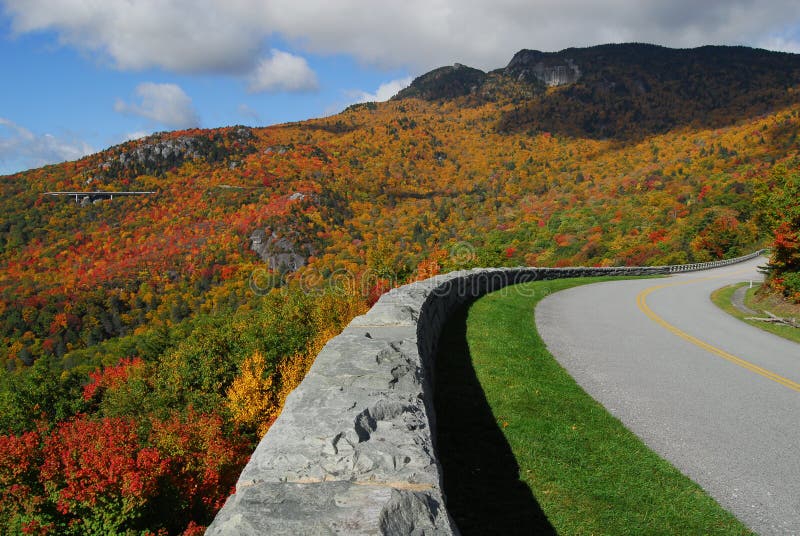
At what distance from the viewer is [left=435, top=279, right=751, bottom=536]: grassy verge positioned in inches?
156

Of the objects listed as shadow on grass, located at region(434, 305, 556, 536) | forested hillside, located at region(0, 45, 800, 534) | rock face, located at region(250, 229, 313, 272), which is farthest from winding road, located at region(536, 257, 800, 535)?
rock face, located at region(250, 229, 313, 272)

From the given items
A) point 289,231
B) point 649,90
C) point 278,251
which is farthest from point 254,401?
point 649,90

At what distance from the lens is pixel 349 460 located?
278 centimetres

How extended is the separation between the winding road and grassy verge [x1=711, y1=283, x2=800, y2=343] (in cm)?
63

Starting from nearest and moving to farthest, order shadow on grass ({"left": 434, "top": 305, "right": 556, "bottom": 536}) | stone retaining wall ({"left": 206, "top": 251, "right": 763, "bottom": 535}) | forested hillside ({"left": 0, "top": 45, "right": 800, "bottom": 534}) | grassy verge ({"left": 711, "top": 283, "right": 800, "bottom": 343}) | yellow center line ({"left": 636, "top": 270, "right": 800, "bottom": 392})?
stone retaining wall ({"left": 206, "top": 251, "right": 763, "bottom": 535}), shadow on grass ({"left": 434, "top": 305, "right": 556, "bottom": 536}), yellow center line ({"left": 636, "top": 270, "right": 800, "bottom": 392}), forested hillside ({"left": 0, "top": 45, "right": 800, "bottom": 534}), grassy verge ({"left": 711, "top": 283, "right": 800, "bottom": 343})

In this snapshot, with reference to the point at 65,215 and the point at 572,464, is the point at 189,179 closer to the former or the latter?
the point at 65,215

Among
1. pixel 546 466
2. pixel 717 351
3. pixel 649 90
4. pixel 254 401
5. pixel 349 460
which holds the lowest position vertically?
pixel 254 401

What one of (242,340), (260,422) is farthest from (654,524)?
(242,340)

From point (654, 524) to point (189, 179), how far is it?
15324 cm

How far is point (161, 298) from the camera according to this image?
86.1 m

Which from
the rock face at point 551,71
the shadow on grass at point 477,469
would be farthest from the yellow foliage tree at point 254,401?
the rock face at point 551,71

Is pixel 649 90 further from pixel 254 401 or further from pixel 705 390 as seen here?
pixel 705 390

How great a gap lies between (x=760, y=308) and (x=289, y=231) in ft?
304

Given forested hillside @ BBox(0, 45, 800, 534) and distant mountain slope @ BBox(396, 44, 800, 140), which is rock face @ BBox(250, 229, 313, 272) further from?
distant mountain slope @ BBox(396, 44, 800, 140)
